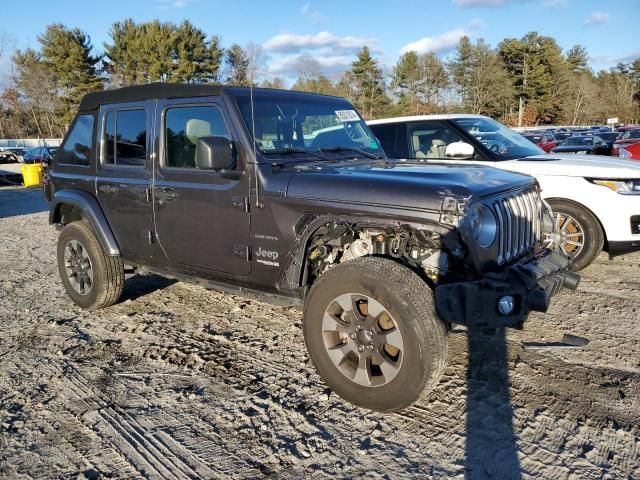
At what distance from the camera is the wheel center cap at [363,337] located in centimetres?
301

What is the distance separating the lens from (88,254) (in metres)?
4.80

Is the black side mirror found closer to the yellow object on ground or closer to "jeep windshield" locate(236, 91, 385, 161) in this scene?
"jeep windshield" locate(236, 91, 385, 161)

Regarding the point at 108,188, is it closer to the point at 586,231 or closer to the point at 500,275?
the point at 500,275

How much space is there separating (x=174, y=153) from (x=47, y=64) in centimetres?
5649

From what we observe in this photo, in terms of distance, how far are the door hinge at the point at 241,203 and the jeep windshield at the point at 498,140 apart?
12.1ft

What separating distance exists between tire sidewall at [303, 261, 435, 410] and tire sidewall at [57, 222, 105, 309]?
2530mm

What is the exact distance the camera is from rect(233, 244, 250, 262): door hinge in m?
3.60

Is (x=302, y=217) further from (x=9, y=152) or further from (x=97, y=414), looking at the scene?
(x=9, y=152)

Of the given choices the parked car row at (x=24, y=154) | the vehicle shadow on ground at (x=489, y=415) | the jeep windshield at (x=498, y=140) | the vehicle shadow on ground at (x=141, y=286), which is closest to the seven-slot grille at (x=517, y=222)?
the vehicle shadow on ground at (x=489, y=415)

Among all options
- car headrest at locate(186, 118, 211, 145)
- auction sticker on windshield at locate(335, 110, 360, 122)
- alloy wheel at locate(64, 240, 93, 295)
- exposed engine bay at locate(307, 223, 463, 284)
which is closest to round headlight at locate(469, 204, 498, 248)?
exposed engine bay at locate(307, 223, 463, 284)

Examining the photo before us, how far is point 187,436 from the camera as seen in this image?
288 cm

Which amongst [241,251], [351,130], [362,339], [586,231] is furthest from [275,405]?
[586,231]

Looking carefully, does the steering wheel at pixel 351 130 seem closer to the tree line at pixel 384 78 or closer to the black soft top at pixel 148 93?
the black soft top at pixel 148 93

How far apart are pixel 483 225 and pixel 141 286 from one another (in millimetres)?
4288
